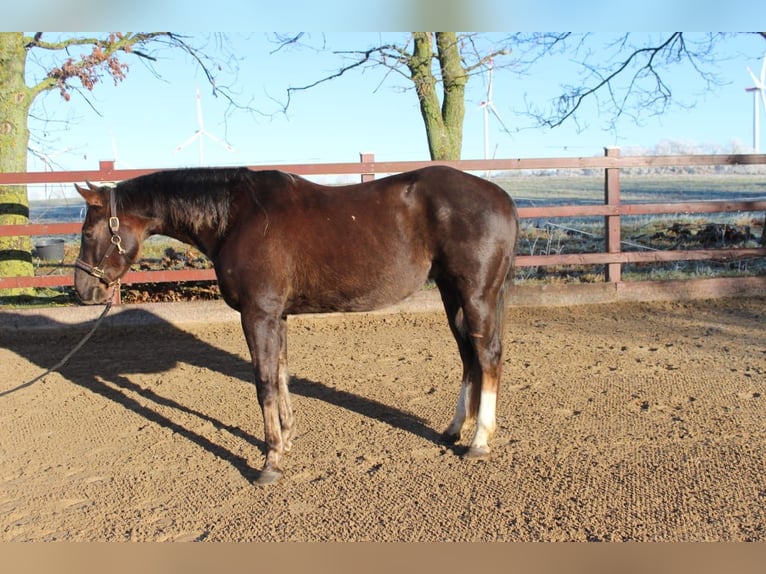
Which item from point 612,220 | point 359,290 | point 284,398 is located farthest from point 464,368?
point 612,220

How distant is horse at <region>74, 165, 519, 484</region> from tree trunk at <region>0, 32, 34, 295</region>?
510cm

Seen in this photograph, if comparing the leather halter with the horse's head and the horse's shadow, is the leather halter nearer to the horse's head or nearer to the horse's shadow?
the horse's head

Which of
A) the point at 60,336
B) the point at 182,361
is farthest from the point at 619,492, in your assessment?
the point at 60,336

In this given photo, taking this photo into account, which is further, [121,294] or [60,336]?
[121,294]

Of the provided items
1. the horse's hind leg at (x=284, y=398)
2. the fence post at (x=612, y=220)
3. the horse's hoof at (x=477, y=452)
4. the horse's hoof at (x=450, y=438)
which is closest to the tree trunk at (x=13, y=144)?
the horse's hind leg at (x=284, y=398)

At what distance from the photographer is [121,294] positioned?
8625mm

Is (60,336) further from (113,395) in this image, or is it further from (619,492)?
(619,492)

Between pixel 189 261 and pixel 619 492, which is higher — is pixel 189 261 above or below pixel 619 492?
above

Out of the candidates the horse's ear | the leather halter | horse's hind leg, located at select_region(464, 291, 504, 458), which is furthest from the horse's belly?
the horse's ear

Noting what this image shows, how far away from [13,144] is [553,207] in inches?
282

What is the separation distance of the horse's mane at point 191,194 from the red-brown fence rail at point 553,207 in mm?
3610

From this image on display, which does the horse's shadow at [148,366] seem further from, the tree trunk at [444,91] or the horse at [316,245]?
the tree trunk at [444,91]

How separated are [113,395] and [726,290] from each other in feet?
24.1

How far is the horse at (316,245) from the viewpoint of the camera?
3.98m
